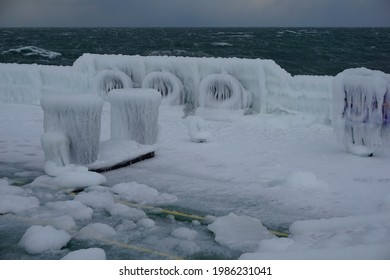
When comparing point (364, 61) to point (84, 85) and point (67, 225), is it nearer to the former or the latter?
point (84, 85)

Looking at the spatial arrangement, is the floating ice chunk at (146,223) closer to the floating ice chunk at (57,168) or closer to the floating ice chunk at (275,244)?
the floating ice chunk at (275,244)

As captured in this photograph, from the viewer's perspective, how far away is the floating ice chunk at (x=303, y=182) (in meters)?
6.34

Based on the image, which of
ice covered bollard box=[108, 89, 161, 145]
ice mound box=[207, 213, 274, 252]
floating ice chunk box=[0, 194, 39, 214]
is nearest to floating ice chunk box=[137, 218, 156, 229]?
ice mound box=[207, 213, 274, 252]

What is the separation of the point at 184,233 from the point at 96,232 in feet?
3.02

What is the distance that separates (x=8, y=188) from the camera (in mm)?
6223

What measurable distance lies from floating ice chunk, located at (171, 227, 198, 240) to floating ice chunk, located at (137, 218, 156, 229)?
0.30 metres

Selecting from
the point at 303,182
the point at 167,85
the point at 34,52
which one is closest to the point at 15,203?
the point at 303,182

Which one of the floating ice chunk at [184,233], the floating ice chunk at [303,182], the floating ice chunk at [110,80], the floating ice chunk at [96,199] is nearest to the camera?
the floating ice chunk at [184,233]

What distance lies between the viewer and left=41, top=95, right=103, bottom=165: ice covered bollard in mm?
6750

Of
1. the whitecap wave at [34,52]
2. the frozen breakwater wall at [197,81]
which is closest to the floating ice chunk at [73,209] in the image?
the frozen breakwater wall at [197,81]

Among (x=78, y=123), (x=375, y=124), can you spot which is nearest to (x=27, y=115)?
(x=78, y=123)

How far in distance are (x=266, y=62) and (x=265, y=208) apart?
20.7 ft

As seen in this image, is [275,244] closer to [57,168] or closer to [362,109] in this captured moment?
[57,168]

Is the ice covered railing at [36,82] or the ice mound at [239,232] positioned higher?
the ice covered railing at [36,82]
